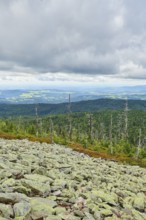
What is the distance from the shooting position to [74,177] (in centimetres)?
2452

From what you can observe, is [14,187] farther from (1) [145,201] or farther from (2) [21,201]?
(1) [145,201]

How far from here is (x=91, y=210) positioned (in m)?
16.8

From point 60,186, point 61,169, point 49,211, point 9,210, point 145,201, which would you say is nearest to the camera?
point 9,210

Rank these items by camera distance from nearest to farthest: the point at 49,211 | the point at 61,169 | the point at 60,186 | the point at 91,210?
the point at 49,211, the point at 91,210, the point at 60,186, the point at 61,169

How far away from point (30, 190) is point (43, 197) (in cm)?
91

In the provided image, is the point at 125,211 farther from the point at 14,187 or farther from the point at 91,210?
the point at 14,187

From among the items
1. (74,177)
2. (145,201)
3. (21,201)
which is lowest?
(145,201)

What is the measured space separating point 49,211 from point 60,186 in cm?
512

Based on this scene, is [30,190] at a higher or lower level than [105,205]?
higher

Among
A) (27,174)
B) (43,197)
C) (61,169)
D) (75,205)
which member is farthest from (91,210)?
(61,169)

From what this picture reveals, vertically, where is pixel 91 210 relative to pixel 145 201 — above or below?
above

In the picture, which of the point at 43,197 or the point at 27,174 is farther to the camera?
the point at 27,174

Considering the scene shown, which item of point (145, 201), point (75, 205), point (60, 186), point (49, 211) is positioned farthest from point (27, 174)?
point (145, 201)

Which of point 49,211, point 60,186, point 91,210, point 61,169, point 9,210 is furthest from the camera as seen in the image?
point 61,169
